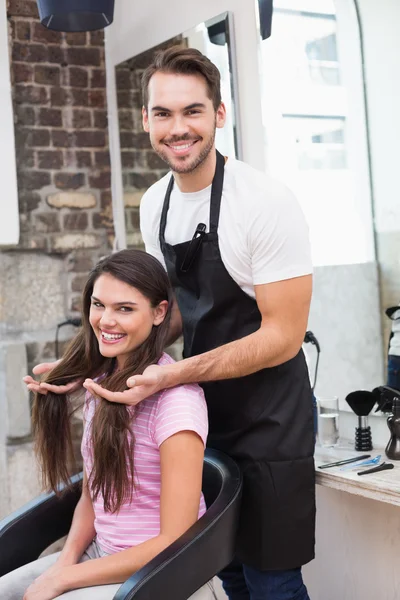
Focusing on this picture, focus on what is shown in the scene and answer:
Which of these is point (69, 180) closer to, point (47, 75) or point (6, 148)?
point (6, 148)

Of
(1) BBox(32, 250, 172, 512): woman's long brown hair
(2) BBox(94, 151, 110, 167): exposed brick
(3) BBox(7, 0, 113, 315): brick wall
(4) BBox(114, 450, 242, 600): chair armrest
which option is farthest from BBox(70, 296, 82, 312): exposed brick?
(4) BBox(114, 450, 242, 600): chair armrest

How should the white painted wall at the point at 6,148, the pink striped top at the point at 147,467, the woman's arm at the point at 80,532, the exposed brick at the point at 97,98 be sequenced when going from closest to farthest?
the pink striped top at the point at 147,467 → the woman's arm at the point at 80,532 → the white painted wall at the point at 6,148 → the exposed brick at the point at 97,98

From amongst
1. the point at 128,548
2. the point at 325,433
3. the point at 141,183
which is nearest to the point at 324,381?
the point at 325,433

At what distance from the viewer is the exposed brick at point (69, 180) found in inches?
144

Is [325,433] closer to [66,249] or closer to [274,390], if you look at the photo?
[274,390]

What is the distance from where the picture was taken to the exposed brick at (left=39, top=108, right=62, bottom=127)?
11.8 ft

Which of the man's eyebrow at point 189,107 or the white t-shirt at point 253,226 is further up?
the man's eyebrow at point 189,107

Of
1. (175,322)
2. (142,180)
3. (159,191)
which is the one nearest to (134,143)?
(142,180)

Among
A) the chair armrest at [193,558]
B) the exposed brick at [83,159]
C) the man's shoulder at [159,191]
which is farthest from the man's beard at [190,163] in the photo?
the exposed brick at [83,159]

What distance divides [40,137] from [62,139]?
4.1 inches

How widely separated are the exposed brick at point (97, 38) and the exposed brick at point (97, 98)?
0.22m

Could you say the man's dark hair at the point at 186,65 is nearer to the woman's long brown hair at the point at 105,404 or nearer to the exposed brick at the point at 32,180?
the woman's long brown hair at the point at 105,404

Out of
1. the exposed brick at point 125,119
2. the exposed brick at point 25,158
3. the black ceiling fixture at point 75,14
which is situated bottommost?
the exposed brick at point 25,158

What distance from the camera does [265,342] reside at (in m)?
1.94
